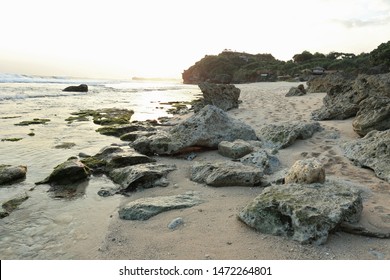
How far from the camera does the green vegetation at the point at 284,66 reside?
3667 centimetres

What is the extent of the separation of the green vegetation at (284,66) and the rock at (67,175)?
1150 inches

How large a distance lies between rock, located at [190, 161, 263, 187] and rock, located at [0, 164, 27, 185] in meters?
3.28

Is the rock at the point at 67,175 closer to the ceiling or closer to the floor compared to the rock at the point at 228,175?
closer to the floor

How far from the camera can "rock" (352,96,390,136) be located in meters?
7.22

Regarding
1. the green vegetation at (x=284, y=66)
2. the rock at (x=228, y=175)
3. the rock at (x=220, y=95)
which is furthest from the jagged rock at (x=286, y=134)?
the green vegetation at (x=284, y=66)

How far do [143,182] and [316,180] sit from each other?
290 cm

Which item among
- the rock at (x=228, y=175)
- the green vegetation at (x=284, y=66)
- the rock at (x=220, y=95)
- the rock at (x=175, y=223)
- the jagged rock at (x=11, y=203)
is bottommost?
the jagged rock at (x=11, y=203)

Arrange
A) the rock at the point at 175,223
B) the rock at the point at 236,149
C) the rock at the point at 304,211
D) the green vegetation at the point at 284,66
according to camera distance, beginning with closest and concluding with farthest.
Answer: the rock at the point at 304,211 → the rock at the point at 175,223 → the rock at the point at 236,149 → the green vegetation at the point at 284,66

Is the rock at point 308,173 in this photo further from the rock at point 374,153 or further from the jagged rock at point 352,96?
the jagged rock at point 352,96

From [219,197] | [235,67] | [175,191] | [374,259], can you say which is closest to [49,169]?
[175,191]

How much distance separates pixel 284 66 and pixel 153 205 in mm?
62182

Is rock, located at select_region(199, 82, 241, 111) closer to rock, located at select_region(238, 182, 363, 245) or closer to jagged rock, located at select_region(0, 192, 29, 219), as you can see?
jagged rock, located at select_region(0, 192, 29, 219)

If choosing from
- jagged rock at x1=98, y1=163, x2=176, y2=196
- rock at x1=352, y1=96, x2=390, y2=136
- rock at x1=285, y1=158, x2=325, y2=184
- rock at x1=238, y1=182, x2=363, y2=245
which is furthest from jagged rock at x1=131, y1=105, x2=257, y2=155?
rock at x1=238, y1=182, x2=363, y2=245

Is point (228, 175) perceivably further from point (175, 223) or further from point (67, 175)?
point (67, 175)
